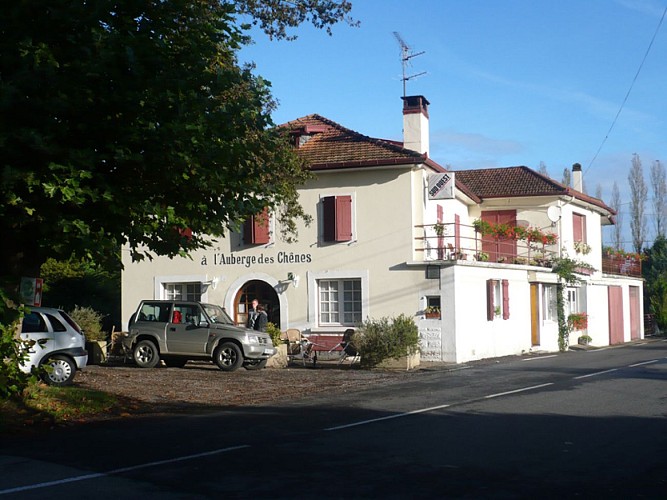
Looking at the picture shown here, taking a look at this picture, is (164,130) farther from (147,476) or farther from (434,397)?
(434,397)

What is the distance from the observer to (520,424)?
11.2m

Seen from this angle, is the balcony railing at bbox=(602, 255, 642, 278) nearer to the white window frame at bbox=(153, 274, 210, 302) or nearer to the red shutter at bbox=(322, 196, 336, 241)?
the red shutter at bbox=(322, 196, 336, 241)

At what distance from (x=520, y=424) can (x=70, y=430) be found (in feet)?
19.8

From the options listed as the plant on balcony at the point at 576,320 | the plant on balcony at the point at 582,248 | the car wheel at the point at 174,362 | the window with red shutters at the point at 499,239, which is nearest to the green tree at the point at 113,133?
the car wheel at the point at 174,362

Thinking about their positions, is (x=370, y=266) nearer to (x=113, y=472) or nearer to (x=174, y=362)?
(x=174, y=362)

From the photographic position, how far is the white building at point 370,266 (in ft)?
84.5

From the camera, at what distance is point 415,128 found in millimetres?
27953

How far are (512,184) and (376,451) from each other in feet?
92.1

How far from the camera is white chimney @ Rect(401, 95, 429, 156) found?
2788 centimetres

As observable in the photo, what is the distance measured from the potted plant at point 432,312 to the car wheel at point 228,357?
20.8 ft

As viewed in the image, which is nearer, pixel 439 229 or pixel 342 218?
pixel 439 229

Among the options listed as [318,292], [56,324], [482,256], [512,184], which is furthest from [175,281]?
[512,184]

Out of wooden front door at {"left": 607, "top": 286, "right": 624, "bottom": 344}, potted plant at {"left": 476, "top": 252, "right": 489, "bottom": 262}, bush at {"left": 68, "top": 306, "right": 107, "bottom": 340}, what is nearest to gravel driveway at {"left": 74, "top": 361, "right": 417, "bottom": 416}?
bush at {"left": 68, "top": 306, "right": 107, "bottom": 340}

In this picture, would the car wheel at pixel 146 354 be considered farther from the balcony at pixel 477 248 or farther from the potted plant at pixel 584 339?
the potted plant at pixel 584 339
